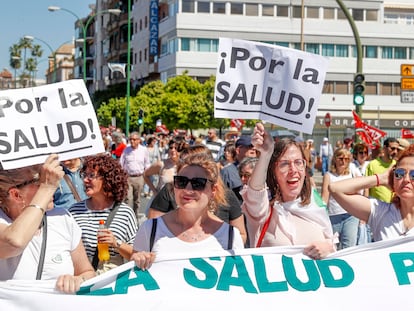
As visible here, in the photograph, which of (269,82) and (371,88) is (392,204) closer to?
(269,82)

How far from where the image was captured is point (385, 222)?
5.06m

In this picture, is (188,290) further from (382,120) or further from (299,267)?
(382,120)

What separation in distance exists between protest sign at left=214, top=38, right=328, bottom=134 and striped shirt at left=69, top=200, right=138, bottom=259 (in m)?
1.29

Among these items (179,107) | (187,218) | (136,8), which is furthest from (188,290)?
(136,8)

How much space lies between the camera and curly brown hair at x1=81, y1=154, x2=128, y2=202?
19.4ft

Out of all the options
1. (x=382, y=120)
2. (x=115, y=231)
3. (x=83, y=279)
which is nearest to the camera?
(x=83, y=279)

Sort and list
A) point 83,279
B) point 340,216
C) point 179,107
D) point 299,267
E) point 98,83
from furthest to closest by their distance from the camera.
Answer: point 98,83, point 179,107, point 340,216, point 299,267, point 83,279

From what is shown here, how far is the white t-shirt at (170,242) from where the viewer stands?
4.54 m

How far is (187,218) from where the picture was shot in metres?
4.56

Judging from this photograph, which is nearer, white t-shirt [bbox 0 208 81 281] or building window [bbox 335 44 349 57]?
white t-shirt [bbox 0 208 81 281]

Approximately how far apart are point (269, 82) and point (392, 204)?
113 centimetres

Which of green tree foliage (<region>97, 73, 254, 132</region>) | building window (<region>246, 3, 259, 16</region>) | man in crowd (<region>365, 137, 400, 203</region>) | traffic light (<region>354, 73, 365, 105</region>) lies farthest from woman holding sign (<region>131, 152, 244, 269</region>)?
building window (<region>246, 3, 259, 16</region>)

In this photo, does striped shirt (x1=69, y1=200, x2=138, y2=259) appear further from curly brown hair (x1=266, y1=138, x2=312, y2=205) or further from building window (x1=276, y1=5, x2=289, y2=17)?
building window (x1=276, y1=5, x2=289, y2=17)

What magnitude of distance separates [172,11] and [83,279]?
6352 centimetres
